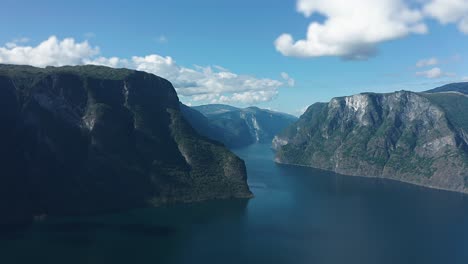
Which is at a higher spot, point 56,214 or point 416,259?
→ point 56,214

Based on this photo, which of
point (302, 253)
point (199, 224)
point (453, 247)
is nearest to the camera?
point (302, 253)

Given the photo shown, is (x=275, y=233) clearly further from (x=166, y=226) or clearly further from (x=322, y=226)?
(x=166, y=226)

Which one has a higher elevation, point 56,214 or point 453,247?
point 56,214

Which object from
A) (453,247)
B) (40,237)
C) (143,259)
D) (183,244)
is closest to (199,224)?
(183,244)

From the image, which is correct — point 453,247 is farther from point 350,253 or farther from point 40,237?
point 40,237

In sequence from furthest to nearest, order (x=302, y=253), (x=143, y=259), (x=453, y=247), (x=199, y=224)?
(x=199, y=224) → (x=453, y=247) → (x=302, y=253) → (x=143, y=259)

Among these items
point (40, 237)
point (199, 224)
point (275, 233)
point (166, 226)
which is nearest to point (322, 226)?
point (275, 233)

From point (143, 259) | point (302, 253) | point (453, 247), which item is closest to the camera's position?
point (143, 259)

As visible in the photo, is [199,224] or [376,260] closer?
[376,260]

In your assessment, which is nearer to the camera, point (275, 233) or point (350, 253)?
point (350, 253)
